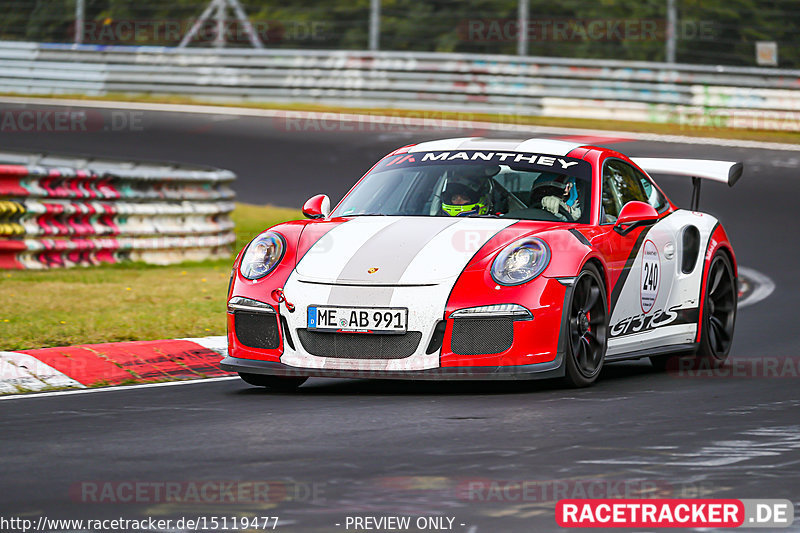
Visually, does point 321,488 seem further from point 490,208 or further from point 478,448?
point 490,208

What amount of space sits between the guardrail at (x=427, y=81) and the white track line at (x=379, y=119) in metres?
→ 0.50

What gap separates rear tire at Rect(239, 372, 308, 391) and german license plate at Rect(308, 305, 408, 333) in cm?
62

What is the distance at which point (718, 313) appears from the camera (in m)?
9.19

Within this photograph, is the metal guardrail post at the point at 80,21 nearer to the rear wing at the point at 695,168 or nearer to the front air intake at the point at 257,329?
the rear wing at the point at 695,168

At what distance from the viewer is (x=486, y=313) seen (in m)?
7.10

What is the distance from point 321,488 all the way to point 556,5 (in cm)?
2065

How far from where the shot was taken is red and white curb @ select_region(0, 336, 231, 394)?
7836 millimetres

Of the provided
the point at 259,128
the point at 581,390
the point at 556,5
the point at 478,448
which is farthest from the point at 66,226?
the point at 556,5

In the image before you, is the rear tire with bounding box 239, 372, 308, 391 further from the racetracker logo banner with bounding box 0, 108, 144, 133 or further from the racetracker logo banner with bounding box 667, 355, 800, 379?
the racetracker logo banner with bounding box 0, 108, 144, 133

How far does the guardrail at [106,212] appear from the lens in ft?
42.0

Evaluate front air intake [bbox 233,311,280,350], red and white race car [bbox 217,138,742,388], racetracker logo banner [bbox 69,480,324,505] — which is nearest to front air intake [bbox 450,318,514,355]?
red and white race car [bbox 217,138,742,388]

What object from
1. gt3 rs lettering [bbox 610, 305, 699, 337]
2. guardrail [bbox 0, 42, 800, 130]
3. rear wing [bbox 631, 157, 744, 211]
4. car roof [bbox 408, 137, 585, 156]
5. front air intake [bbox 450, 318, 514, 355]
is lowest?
gt3 rs lettering [bbox 610, 305, 699, 337]

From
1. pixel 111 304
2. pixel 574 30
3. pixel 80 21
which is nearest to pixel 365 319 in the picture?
pixel 111 304

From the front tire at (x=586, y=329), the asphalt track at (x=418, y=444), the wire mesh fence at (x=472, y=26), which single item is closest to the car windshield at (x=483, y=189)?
the front tire at (x=586, y=329)
